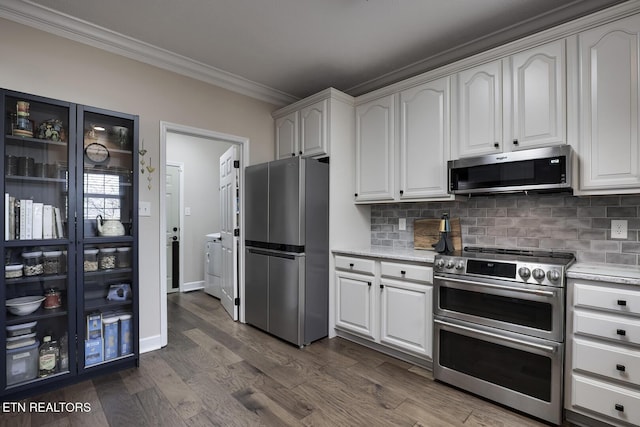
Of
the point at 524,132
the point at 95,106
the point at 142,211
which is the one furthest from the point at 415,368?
the point at 95,106

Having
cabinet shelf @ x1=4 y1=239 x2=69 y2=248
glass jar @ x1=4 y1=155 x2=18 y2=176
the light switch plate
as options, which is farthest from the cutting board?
glass jar @ x1=4 y1=155 x2=18 y2=176

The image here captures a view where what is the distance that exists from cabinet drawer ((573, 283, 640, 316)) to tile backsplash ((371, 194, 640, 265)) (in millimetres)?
571

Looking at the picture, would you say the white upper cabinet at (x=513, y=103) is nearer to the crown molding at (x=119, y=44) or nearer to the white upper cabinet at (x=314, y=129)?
the white upper cabinet at (x=314, y=129)

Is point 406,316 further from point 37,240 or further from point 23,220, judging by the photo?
point 23,220

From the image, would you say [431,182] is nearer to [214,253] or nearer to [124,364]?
[124,364]

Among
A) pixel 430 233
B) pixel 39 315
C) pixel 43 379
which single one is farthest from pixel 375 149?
pixel 43 379

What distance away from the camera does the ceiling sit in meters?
2.21

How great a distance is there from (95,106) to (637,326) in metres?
3.88

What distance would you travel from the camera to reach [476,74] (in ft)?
8.00

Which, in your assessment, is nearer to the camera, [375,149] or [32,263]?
[32,263]

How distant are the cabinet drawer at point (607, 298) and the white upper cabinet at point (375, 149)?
1.55 metres

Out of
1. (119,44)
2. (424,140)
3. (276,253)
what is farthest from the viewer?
(276,253)

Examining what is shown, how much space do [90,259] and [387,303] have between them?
238 centimetres

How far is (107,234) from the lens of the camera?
2447 mm
